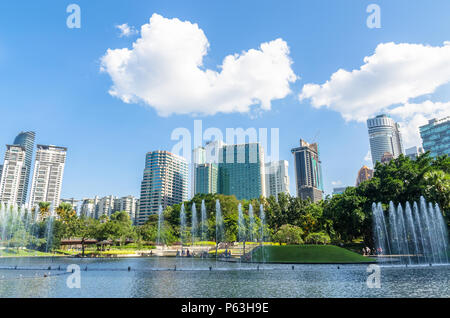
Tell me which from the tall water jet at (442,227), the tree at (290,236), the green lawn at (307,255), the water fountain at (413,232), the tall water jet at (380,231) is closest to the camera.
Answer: the green lawn at (307,255)

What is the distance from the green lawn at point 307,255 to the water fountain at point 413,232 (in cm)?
789

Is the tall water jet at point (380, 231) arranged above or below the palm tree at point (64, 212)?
below

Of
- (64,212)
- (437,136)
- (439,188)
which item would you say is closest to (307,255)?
(439,188)

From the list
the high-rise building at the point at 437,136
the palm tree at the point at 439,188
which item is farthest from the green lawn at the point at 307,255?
the high-rise building at the point at 437,136

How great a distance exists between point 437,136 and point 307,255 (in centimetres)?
19373

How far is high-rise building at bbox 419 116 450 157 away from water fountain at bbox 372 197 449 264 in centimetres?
16205

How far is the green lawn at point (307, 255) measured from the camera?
39156 millimetres

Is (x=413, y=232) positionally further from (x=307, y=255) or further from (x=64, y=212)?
(x=64, y=212)

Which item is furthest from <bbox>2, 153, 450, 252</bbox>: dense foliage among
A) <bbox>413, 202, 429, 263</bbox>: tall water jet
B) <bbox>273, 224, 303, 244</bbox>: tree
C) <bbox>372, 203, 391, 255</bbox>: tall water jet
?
<bbox>413, 202, 429, 263</bbox>: tall water jet

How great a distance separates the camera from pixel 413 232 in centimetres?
4691

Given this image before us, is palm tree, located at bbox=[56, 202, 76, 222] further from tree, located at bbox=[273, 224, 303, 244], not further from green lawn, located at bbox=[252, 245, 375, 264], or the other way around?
green lawn, located at bbox=[252, 245, 375, 264]

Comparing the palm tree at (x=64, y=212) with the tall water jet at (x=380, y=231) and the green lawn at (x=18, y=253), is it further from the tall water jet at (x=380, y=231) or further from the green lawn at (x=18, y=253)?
the tall water jet at (x=380, y=231)
